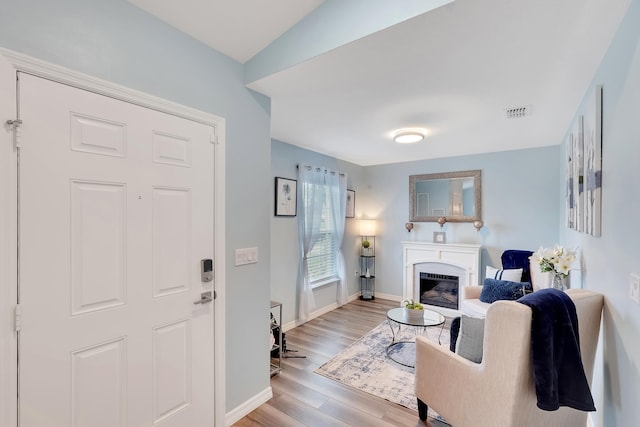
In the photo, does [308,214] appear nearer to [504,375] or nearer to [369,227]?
[369,227]

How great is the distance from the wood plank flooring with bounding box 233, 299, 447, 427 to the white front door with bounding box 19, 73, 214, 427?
52 cm

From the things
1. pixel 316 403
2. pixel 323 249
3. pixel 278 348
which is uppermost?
pixel 323 249

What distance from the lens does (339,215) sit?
15.2 feet

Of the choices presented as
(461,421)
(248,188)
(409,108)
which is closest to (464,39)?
(409,108)

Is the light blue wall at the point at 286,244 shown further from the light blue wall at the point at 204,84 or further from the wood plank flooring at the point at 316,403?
the light blue wall at the point at 204,84

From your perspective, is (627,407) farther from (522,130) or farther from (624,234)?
(522,130)

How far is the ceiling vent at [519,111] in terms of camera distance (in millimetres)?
2565

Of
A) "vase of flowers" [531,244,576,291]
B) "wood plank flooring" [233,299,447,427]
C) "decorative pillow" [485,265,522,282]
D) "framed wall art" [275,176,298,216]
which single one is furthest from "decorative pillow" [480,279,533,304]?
"framed wall art" [275,176,298,216]

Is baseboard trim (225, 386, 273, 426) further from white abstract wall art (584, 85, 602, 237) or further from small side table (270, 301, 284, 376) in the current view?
white abstract wall art (584, 85, 602, 237)

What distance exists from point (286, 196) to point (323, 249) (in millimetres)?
1143

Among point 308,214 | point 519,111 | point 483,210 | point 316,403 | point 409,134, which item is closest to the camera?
point 316,403

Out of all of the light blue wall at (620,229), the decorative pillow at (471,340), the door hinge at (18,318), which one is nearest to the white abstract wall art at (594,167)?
the light blue wall at (620,229)

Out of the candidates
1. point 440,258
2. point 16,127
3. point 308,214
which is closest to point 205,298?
point 16,127

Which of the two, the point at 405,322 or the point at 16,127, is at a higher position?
the point at 16,127
